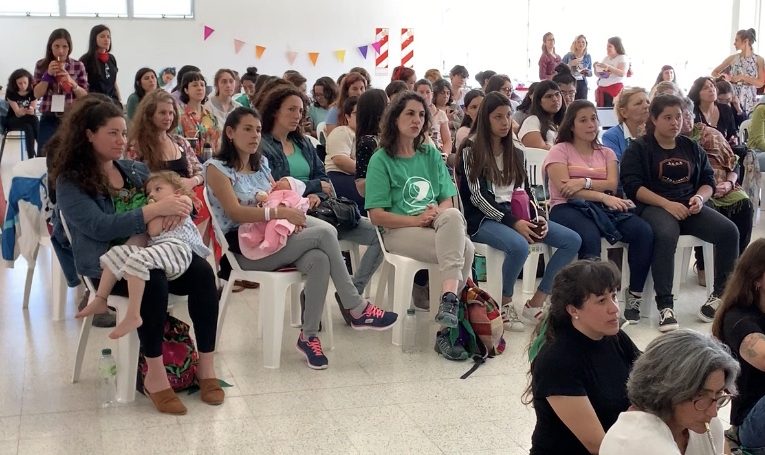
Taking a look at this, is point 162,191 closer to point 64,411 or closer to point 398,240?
point 64,411

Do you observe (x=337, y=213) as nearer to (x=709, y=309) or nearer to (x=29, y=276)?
(x=29, y=276)

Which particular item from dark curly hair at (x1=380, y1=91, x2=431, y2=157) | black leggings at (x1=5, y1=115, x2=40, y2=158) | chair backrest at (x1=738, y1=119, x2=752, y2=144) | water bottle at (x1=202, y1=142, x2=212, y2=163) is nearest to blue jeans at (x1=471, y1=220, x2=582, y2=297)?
dark curly hair at (x1=380, y1=91, x2=431, y2=157)

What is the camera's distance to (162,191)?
11.1 ft

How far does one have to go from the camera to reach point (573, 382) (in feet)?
6.70

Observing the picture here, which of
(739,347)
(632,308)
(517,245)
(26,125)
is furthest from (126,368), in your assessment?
(26,125)

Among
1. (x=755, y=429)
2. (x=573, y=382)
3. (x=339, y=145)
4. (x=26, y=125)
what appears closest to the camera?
(x=573, y=382)

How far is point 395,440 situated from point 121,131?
4.87 ft

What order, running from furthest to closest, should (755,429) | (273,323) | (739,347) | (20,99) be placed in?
(20,99)
(273,323)
(739,347)
(755,429)

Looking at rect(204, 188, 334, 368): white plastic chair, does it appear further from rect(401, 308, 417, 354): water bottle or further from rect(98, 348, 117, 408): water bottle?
rect(98, 348, 117, 408): water bottle

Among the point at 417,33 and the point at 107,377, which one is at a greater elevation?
the point at 417,33

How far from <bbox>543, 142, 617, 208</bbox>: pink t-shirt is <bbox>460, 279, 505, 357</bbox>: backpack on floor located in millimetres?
924

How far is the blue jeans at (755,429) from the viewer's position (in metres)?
2.30

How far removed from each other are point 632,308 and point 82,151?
8.62 feet

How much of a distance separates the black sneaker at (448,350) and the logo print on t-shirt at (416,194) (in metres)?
0.58
